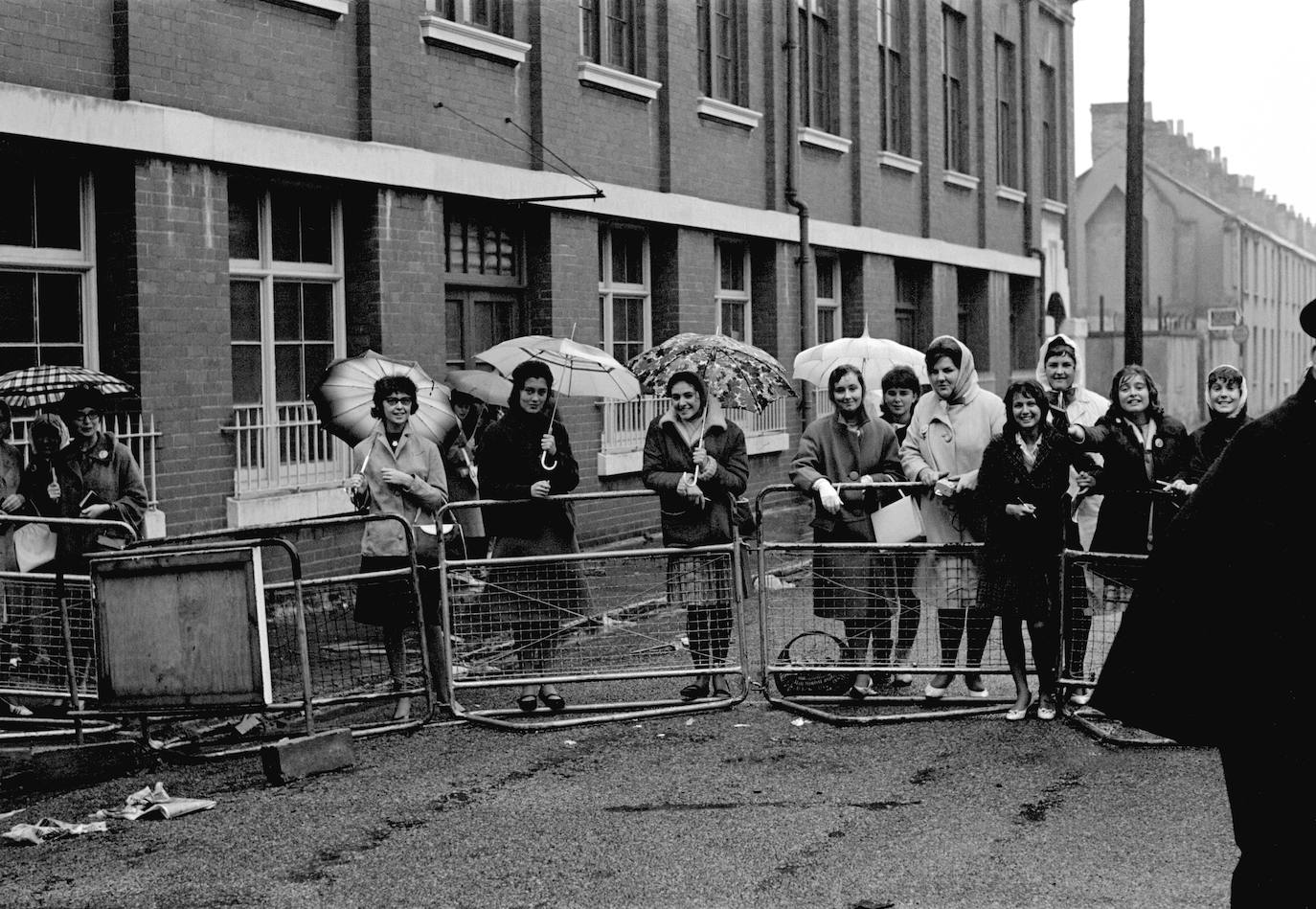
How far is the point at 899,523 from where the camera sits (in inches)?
367

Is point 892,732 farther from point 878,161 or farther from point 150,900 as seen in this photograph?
point 878,161

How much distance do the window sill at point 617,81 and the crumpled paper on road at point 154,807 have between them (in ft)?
35.2

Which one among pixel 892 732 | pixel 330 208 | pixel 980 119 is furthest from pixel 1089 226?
pixel 892 732

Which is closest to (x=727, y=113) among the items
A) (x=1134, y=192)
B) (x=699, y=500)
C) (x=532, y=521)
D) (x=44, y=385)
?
(x=1134, y=192)

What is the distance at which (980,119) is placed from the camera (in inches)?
1115

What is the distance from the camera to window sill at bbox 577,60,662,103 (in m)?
16.6

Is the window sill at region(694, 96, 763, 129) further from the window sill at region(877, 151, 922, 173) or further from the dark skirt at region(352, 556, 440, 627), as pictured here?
the dark skirt at region(352, 556, 440, 627)

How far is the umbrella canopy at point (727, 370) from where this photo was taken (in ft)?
36.7

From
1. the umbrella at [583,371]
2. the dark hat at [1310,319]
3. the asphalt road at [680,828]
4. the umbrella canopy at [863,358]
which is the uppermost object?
the umbrella canopy at [863,358]

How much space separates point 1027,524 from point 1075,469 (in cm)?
108

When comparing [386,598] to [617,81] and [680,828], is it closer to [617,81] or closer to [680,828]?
[680,828]

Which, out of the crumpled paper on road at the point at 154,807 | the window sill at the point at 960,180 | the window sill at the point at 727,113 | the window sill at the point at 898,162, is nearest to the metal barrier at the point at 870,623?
the crumpled paper on road at the point at 154,807

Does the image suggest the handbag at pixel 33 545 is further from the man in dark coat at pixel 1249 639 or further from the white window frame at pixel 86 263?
the man in dark coat at pixel 1249 639

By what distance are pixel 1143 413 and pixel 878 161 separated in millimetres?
14785
